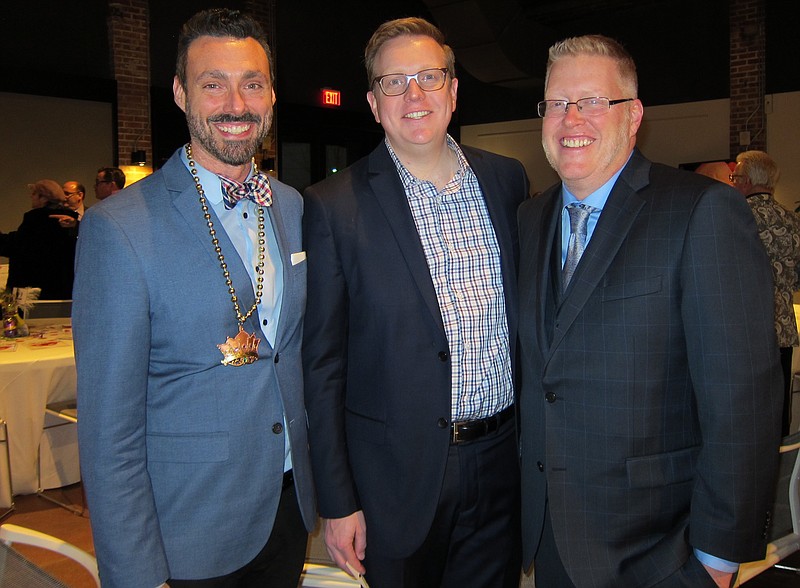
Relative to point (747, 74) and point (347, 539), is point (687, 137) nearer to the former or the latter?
point (747, 74)

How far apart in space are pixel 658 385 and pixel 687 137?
10.9 metres

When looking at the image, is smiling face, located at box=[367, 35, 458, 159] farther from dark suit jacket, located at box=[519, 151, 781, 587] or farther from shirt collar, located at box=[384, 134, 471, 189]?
dark suit jacket, located at box=[519, 151, 781, 587]

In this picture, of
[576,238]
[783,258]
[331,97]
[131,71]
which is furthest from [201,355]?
[331,97]

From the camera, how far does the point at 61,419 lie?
4.59 m

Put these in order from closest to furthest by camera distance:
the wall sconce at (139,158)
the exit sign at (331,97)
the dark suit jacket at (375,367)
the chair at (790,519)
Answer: the dark suit jacket at (375,367) < the chair at (790,519) < the wall sconce at (139,158) < the exit sign at (331,97)

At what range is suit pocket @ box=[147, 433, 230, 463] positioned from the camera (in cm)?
167

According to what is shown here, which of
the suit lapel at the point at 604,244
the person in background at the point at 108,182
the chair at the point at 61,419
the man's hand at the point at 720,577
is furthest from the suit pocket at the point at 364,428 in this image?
the person in background at the point at 108,182

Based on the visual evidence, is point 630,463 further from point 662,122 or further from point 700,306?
point 662,122

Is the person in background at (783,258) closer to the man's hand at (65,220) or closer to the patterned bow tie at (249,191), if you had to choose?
the patterned bow tie at (249,191)

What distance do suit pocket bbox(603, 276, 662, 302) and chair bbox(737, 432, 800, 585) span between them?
1.13 metres

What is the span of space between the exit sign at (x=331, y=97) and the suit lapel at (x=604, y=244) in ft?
36.4

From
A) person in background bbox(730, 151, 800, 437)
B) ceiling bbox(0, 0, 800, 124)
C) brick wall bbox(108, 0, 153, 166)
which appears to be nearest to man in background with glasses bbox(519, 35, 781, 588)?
person in background bbox(730, 151, 800, 437)

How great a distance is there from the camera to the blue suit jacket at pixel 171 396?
61.4 inches

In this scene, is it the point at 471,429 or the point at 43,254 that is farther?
the point at 43,254
